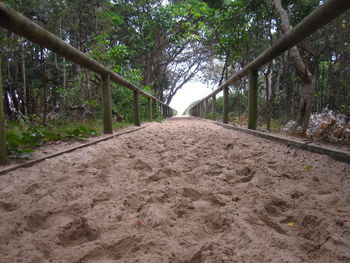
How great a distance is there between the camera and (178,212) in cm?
104

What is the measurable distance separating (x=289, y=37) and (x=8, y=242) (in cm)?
231

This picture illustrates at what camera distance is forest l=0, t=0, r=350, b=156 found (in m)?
3.39

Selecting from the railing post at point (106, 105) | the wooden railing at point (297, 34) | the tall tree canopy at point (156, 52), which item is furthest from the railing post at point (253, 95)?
the railing post at point (106, 105)

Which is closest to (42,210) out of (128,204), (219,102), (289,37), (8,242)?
(8,242)

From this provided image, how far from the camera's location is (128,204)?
112cm

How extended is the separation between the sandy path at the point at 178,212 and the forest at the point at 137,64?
0.63 m

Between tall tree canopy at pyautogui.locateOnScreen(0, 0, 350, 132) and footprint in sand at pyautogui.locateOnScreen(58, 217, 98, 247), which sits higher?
tall tree canopy at pyautogui.locateOnScreen(0, 0, 350, 132)

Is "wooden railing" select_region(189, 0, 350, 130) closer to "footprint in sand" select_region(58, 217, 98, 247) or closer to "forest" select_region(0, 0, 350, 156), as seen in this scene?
"forest" select_region(0, 0, 350, 156)

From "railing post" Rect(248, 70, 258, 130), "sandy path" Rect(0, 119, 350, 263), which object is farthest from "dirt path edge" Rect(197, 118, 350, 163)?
"railing post" Rect(248, 70, 258, 130)

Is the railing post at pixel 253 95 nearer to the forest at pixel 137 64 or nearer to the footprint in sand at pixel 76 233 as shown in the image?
the forest at pixel 137 64

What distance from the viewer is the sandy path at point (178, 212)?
0.77 meters

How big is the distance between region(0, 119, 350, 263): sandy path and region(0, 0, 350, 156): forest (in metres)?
0.63

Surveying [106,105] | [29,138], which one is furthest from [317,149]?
[106,105]

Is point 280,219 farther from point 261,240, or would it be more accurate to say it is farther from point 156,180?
point 156,180
